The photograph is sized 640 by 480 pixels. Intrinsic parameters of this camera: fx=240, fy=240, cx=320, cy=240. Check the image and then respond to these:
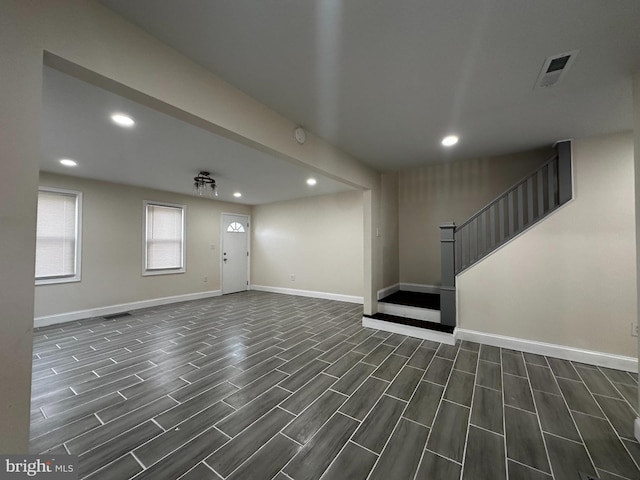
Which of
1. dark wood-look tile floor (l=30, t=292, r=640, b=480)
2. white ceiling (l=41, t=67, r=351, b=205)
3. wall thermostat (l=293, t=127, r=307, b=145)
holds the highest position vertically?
white ceiling (l=41, t=67, r=351, b=205)

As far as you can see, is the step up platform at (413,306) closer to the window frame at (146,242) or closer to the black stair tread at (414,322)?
the black stair tread at (414,322)

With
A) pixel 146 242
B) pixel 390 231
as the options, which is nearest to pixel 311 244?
pixel 390 231

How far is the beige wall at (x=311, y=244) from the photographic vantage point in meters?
5.48

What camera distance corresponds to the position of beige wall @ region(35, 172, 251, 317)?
417 centimetres

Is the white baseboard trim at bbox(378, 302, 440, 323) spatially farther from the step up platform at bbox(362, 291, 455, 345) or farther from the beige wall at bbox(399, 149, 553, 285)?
the beige wall at bbox(399, 149, 553, 285)

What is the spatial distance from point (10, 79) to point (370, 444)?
8.65 ft

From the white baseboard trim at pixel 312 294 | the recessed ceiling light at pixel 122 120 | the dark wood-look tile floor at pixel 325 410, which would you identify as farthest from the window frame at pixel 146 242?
the recessed ceiling light at pixel 122 120

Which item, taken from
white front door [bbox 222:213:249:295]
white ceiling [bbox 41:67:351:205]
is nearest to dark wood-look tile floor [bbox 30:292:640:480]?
white ceiling [bbox 41:67:351:205]

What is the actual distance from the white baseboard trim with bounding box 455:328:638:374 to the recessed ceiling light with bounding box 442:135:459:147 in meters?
2.48

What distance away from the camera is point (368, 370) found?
252 cm

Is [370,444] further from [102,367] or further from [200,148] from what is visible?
[200,148]

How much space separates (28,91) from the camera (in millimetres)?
1017

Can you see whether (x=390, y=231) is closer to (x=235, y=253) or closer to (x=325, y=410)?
(x=325, y=410)

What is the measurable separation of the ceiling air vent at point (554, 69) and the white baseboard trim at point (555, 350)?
279 centimetres
